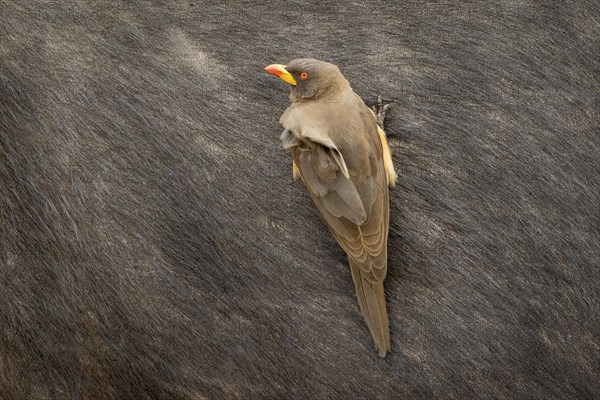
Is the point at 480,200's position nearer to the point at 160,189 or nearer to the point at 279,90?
the point at 279,90

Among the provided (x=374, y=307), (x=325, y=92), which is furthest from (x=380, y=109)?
(x=374, y=307)

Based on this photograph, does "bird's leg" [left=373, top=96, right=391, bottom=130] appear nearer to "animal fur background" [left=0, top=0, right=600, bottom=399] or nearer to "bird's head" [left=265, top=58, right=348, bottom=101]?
"animal fur background" [left=0, top=0, right=600, bottom=399]

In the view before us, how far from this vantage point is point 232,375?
2168 millimetres

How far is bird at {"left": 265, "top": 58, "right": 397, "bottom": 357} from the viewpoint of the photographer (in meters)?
1.85

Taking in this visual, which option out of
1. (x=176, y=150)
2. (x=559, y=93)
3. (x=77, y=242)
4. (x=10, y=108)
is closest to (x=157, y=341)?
(x=77, y=242)

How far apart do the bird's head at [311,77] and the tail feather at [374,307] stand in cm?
37

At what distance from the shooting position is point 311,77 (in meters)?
1.93

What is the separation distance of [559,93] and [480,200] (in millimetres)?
325

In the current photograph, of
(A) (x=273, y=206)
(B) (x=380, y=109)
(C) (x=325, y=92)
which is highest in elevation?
(C) (x=325, y=92)

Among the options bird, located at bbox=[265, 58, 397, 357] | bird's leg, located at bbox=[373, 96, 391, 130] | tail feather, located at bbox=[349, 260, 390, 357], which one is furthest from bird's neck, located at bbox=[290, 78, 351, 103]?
tail feather, located at bbox=[349, 260, 390, 357]

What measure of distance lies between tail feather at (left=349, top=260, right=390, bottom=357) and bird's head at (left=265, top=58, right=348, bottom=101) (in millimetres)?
372

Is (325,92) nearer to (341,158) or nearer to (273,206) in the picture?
(341,158)

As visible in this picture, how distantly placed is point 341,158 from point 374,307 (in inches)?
15.1

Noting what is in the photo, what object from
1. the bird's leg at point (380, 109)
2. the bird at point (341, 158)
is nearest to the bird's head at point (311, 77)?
the bird at point (341, 158)
